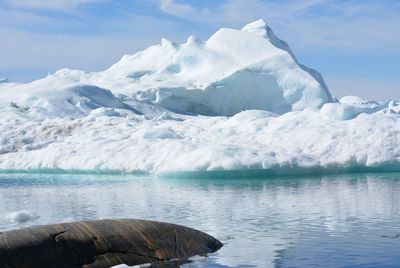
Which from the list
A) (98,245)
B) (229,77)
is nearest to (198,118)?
(229,77)

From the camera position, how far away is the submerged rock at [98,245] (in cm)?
763

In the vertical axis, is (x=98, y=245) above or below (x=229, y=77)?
below

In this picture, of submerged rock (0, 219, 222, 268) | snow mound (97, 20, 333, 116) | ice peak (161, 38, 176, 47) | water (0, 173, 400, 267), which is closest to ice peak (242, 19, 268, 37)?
snow mound (97, 20, 333, 116)

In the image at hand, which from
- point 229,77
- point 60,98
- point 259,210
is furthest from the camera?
point 229,77

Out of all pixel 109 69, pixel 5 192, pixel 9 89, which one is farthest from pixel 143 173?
pixel 109 69

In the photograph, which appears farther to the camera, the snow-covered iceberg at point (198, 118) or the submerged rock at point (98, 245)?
the snow-covered iceberg at point (198, 118)

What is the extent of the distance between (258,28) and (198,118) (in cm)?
1328

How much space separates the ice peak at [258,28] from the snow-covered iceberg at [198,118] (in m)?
0.12

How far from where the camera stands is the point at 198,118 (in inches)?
1650

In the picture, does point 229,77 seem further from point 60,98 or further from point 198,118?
point 60,98

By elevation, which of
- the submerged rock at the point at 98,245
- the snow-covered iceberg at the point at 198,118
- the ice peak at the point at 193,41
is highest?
the ice peak at the point at 193,41

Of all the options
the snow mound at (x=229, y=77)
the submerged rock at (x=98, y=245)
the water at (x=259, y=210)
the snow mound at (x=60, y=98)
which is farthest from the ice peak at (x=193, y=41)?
the submerged rock at (x=98, y=245)

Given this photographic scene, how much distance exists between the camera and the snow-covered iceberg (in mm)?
24531

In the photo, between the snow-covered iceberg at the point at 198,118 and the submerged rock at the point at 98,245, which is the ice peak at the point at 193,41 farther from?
the submerged rock at the point at 98,245
